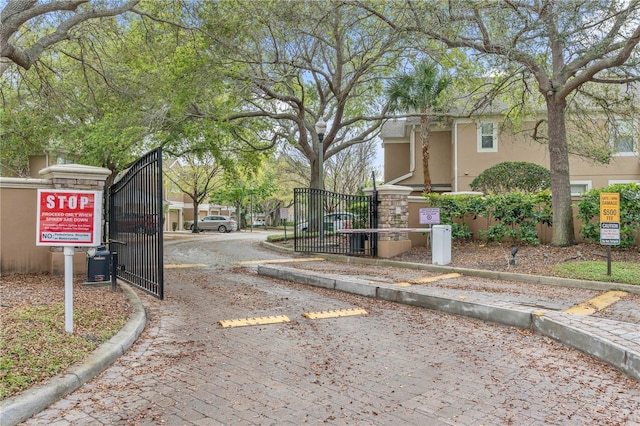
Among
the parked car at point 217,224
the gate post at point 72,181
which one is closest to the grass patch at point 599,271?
the gate post at point 72,181

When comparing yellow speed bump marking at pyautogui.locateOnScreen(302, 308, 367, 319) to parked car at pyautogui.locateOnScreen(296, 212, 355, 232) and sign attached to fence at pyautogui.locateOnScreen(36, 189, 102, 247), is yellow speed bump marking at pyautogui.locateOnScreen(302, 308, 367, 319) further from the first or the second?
parked car at pyautogui.locateOnScreen(296, 212, 355, 232)

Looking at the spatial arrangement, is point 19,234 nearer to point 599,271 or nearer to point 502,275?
point 502,275

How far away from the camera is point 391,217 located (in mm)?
12438

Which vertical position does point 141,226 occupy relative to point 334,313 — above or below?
above

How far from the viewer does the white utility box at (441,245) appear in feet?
35.5

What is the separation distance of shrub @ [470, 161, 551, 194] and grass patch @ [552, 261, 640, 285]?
8.07 meters

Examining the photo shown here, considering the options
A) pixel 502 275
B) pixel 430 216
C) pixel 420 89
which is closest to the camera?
pixel 502 275

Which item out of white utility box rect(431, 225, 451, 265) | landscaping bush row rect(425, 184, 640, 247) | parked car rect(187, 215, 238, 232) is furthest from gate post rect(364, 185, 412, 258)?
parked car rect(187, 215, 238, 232)

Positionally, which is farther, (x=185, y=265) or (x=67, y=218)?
(x=185, y=265)

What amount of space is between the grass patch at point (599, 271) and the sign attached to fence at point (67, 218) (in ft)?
27.1

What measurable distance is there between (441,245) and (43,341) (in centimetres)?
863

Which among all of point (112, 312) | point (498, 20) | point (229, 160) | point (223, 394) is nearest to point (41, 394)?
point (223, 394)

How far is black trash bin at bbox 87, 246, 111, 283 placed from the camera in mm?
7289

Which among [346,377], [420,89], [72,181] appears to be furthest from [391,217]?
[346,377]
